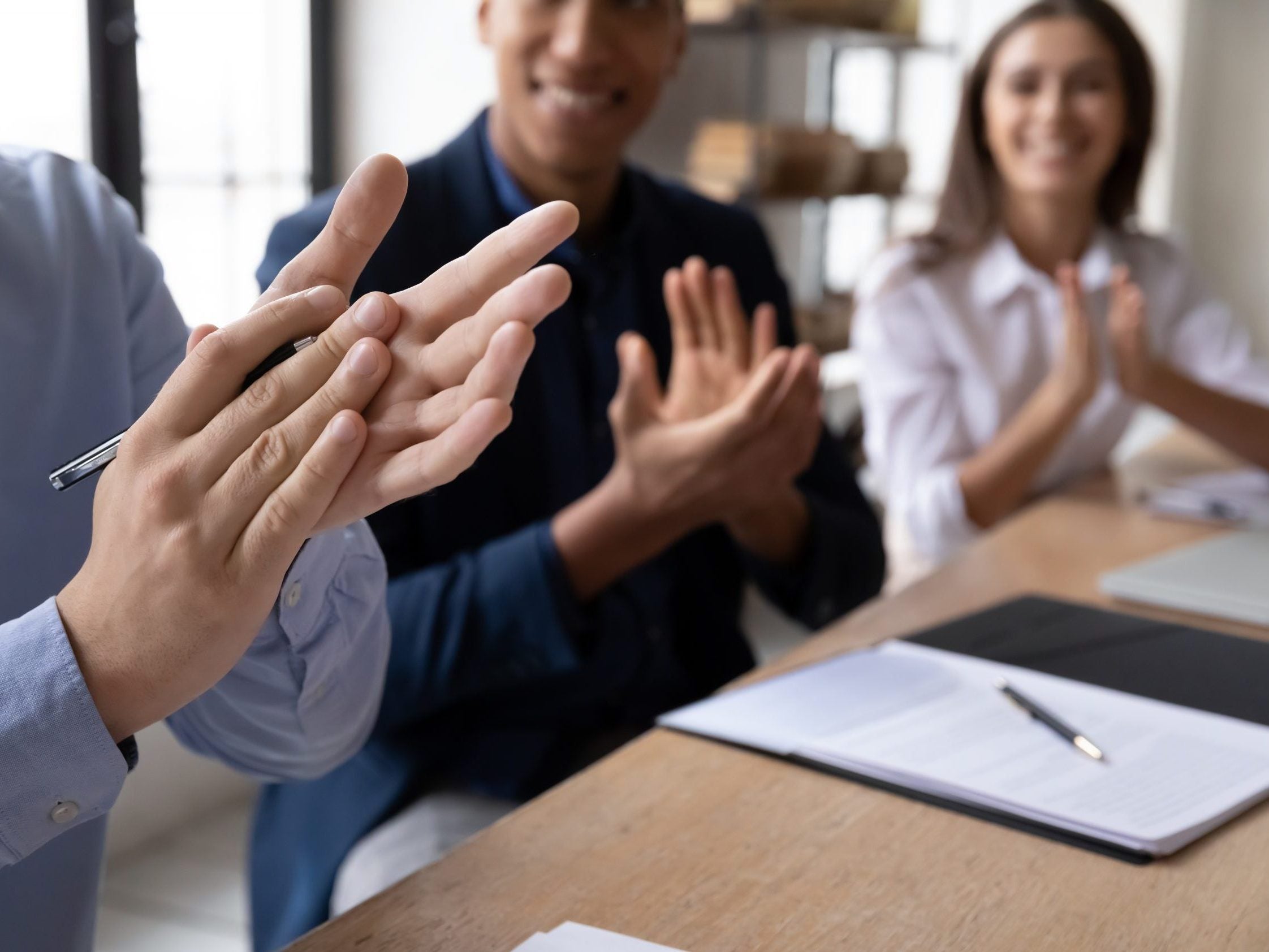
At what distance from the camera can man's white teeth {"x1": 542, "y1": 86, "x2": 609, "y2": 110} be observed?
50.1 inches

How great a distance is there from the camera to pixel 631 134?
4.56ft

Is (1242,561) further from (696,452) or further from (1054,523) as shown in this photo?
(696,452)

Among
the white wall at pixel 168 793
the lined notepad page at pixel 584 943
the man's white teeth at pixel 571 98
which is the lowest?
the white wall at pixel 168 793

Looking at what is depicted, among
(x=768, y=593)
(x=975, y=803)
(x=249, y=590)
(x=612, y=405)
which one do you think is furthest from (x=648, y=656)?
(x=249, y=590)

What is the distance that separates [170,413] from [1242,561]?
1.15m

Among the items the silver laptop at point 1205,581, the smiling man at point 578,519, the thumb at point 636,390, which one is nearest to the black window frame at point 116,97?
the smiling man at point 578,519

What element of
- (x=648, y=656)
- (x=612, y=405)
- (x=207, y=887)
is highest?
(x=612, y=405)

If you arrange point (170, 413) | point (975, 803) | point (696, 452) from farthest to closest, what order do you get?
point (696, 452)
point (975, 803)
point (170, 413)

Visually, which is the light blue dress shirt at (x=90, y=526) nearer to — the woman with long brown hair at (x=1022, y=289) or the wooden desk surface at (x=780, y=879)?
the wooden desk surface at (x=780, y=879)

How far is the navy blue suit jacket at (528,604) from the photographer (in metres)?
1.13

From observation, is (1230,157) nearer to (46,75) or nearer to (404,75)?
(404,75)

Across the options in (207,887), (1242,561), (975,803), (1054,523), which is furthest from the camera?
(207,887)

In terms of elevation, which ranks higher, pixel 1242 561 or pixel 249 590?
pixel 249 590

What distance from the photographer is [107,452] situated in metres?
0.56
